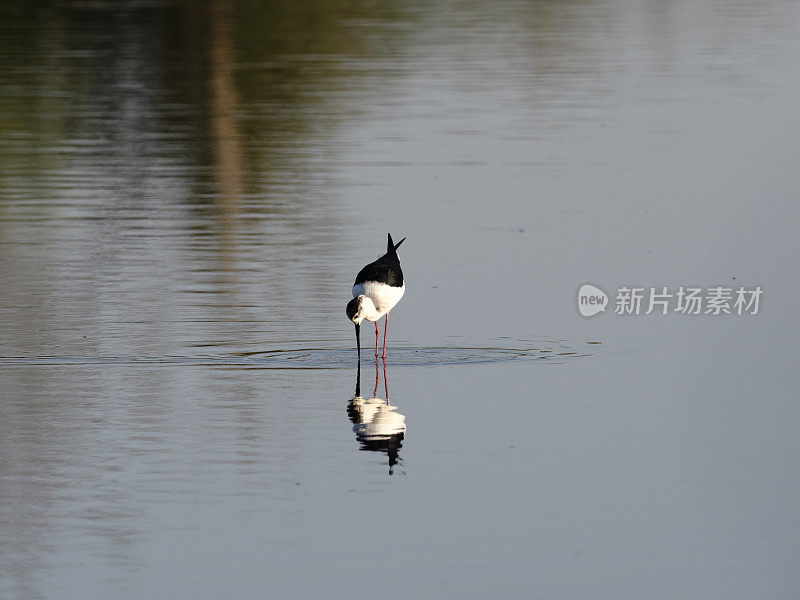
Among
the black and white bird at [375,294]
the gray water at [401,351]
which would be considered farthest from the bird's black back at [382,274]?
the gray water at [401,351]

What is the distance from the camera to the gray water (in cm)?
763

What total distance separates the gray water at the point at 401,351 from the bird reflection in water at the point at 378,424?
0.09ft

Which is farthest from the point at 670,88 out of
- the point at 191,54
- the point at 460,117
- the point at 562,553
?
the point at 562,553

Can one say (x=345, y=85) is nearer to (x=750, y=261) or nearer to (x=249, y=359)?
(x=750, y=261)

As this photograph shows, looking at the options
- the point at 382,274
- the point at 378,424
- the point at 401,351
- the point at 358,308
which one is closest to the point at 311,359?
the point at 358,308

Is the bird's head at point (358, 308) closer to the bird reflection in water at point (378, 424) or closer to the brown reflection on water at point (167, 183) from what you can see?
the brown reflection on water at point (167, 183)

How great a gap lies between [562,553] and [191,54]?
3039 centimetres

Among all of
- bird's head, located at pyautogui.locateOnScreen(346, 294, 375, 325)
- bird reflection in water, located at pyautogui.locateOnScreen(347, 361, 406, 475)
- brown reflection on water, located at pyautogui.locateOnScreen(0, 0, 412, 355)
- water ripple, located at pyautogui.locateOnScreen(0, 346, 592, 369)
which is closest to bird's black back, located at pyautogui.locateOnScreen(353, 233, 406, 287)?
bird's head, located at pyautogui.locateOnScreen(346, 294, 375, 325)

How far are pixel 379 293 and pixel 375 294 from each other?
0.10 feet

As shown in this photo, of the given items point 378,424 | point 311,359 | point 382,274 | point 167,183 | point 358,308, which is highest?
point 167,183

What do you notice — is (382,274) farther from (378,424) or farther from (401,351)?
(378,424)

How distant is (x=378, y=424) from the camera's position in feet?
32.3

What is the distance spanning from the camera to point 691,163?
2030 cm

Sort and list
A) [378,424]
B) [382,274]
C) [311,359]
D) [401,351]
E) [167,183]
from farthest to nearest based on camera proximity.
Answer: [167,183]
[382,274]
[401,351]
[311,359]
[378,424]
